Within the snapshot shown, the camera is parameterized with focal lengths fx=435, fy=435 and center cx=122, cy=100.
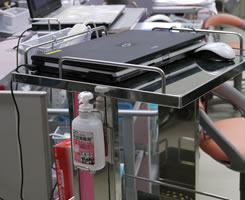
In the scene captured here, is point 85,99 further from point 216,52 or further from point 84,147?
point 216,52

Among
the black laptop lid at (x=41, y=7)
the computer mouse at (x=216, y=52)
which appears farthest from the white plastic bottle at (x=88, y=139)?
the black laptop lid at (x=41, y=7)

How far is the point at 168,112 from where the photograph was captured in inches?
52.2

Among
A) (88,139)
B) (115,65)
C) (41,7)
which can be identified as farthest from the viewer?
(41,7)

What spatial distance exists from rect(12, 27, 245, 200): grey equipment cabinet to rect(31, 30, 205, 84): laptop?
2cm

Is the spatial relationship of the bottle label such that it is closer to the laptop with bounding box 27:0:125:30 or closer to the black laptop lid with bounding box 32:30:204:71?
the black laptop lid with bounding box 32:30:204:71

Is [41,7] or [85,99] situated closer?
[85,99]

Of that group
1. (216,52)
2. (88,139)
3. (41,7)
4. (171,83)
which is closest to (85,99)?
(88,139)

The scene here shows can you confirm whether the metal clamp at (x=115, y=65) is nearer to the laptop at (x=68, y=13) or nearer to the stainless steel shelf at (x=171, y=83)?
the stainless steel shelf at (x=171, y=83)

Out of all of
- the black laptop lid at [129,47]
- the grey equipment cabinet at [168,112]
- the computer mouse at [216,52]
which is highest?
the black laptop lid at [129,47]

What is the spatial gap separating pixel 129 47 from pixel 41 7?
1.18 metres

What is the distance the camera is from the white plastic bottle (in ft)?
3.32

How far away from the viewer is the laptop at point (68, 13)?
199 cm

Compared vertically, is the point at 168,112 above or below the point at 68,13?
below

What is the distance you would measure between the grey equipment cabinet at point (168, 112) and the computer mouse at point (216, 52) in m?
0.02
